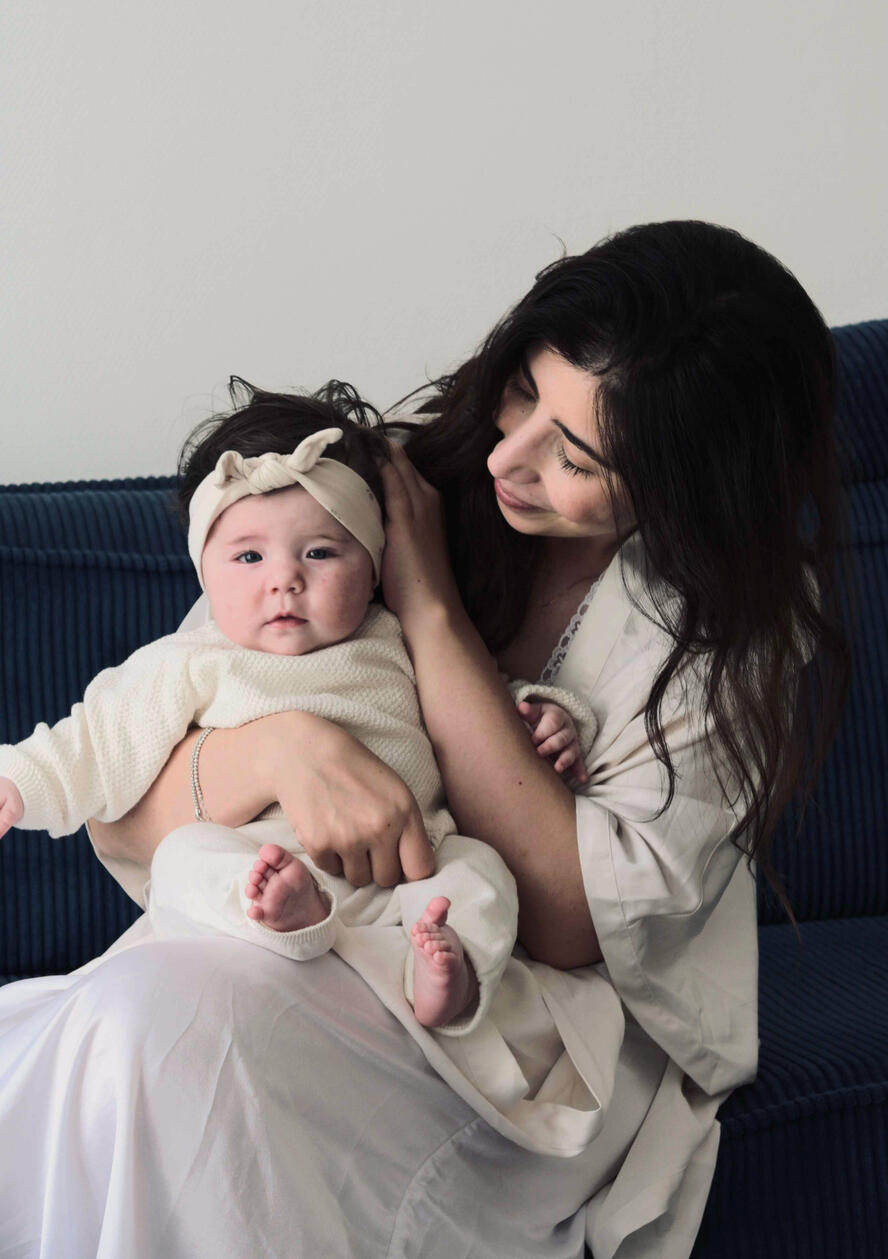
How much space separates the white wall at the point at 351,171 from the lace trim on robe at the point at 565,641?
811 mm

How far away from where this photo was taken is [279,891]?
3.26ft

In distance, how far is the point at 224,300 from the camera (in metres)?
2.04

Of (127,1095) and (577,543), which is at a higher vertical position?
(577,543)

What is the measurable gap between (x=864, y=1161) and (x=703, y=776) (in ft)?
1.49

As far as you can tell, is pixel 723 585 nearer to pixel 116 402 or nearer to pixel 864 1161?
pixel 864 1161

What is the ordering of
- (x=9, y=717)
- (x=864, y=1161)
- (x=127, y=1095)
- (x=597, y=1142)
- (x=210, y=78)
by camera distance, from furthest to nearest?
(x=210, y=78) → (x=9, y=717) → (x=864, y=1161) → (x=597, y=1142) → (x=127, y=1095)

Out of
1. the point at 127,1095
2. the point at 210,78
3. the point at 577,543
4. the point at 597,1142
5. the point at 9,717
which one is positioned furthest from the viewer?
the point at 210,78

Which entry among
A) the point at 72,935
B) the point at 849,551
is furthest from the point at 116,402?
the point at 849,551

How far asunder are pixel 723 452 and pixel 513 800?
0.36 meters

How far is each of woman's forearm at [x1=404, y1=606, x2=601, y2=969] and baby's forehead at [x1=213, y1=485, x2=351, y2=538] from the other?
0.17 meters

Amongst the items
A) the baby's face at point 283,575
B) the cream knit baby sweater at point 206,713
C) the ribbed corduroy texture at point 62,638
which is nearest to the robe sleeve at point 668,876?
the cream knit baby sweater at point 206,713

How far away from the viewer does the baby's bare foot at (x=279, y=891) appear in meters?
1.00

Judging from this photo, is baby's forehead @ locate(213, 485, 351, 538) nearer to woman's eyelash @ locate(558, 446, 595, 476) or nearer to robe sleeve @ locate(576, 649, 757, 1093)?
woman's eyelash @ locate(558, 446, 595, 476)

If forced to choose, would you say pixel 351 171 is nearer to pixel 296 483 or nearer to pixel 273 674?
pixel 296 483
